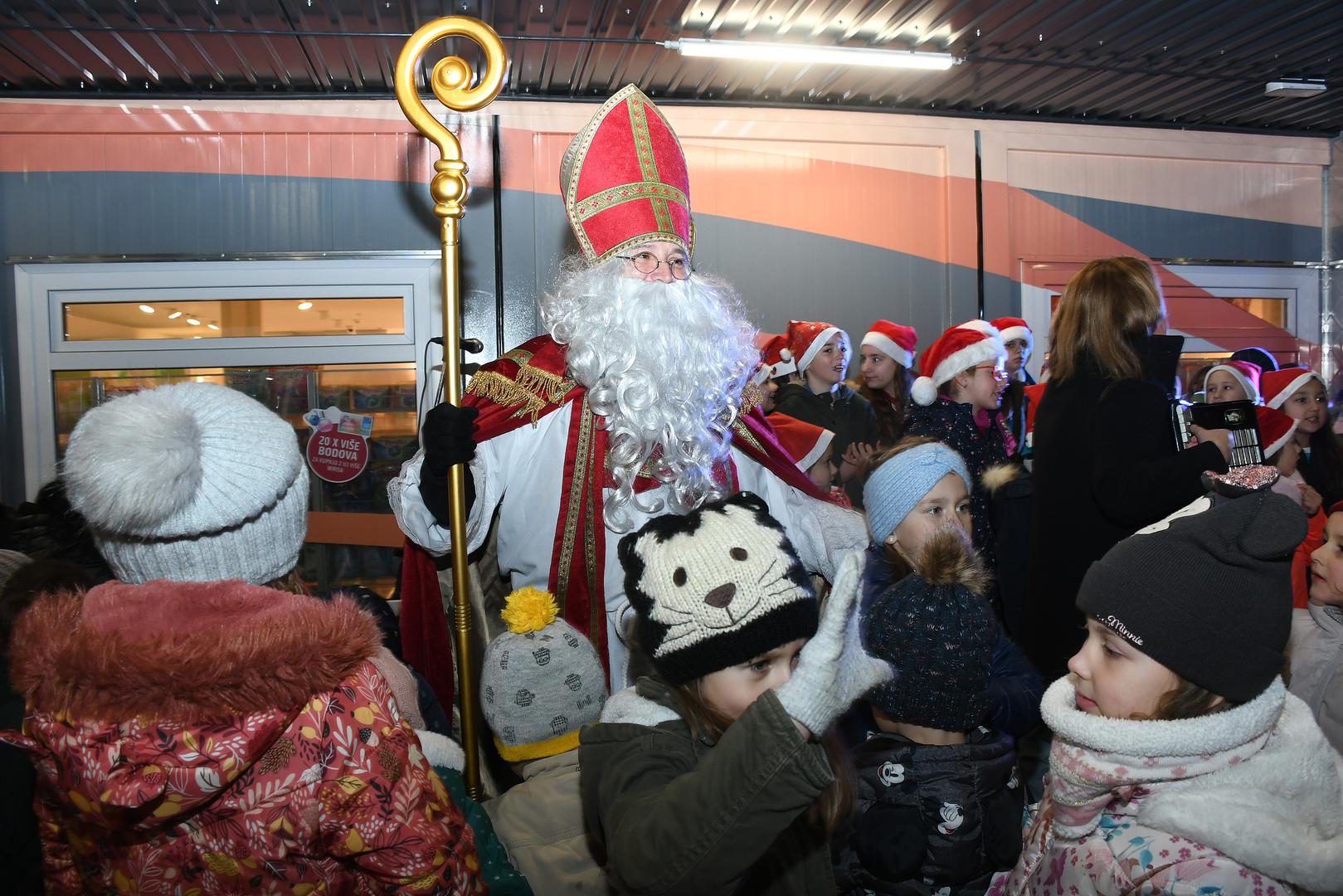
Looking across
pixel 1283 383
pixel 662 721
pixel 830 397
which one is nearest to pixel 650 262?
pixel 662 721

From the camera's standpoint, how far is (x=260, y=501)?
4.70 ft

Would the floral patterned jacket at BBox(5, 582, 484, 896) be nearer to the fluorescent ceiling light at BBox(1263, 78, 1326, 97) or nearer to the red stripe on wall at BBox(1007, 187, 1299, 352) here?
the red stripe on wall at BBox(1007, 187, 1299, 352)

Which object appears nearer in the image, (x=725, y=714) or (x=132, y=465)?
(x=132, y=465)

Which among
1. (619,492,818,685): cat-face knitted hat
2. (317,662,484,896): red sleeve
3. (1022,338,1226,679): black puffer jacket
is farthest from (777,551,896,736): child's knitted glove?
(1022,338,1226,679): black puffer jacket

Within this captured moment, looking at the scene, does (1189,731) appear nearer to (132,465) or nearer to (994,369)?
(132,465)

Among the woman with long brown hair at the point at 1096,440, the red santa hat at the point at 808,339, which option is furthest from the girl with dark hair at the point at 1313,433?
the red santa hat at the point at 808,339

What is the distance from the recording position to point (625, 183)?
8.82 ft

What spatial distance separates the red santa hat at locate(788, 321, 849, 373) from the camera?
516cm

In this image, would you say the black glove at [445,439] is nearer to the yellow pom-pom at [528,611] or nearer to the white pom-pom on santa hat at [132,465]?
the yellow pom-pom at [528,611]

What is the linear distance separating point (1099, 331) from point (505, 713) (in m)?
2.08

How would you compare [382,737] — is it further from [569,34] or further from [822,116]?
[822,116]

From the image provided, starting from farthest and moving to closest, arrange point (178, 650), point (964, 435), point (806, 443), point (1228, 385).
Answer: point (1228, 385) < point (964, 435) < point (806, 443) < point (178, 650)

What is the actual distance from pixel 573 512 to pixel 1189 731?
1559mm

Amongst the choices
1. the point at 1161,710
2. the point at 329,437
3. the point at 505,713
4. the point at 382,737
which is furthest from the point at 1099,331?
the point at 329,437
